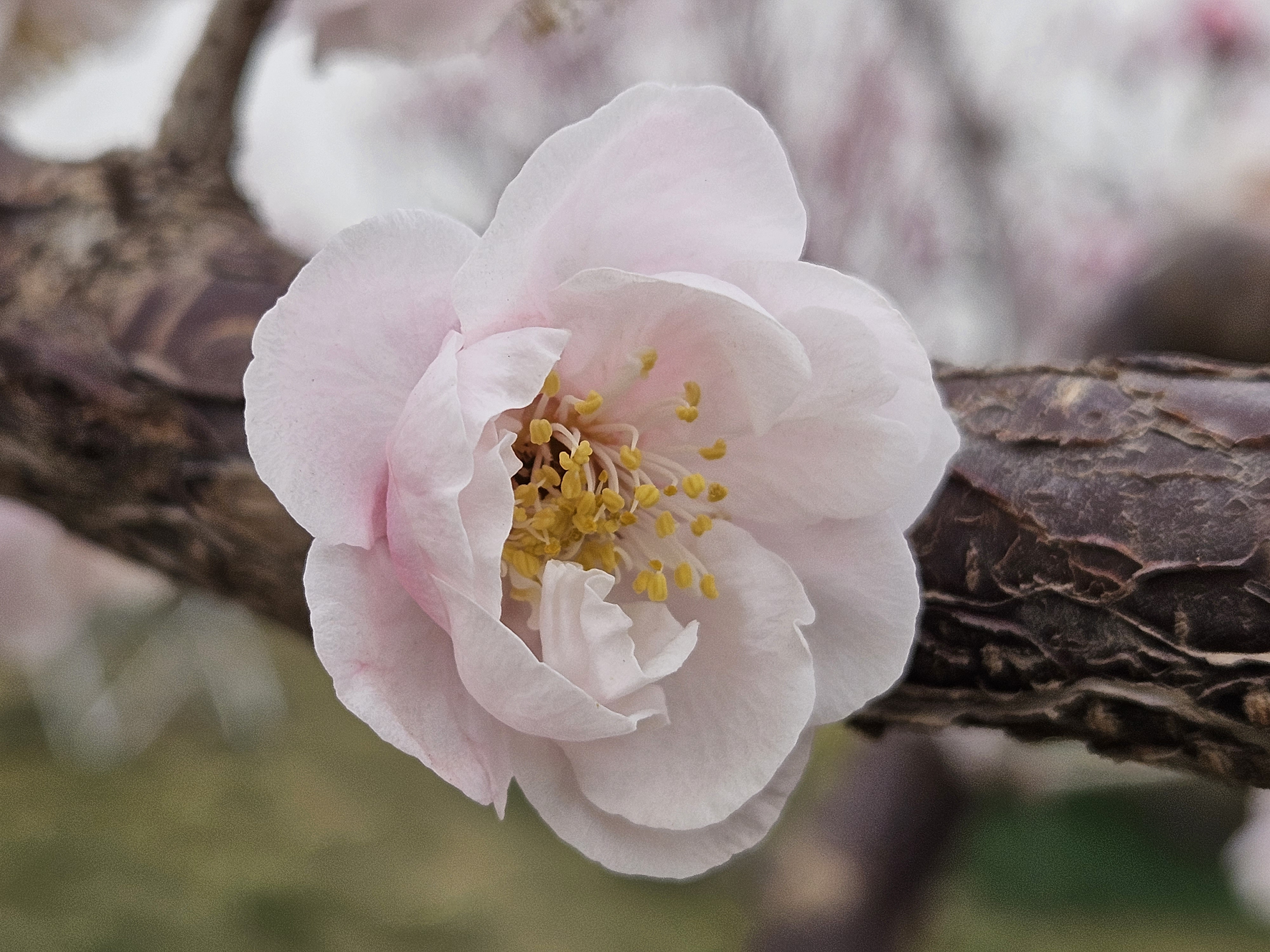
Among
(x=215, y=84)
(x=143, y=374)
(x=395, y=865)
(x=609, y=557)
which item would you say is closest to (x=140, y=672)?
(x=395, y=865)

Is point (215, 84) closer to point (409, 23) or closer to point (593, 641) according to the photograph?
point (409, 23)

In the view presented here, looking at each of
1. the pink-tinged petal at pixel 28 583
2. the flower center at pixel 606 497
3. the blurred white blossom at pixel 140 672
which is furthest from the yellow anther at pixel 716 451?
the blurred white blossom at pixel 140 672

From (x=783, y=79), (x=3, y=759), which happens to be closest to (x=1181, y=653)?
(x=783, y=79)

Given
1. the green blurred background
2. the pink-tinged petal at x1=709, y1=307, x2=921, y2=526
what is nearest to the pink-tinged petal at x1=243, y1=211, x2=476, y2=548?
the pink-tinged petal at x1=709, y1=307, x2=921, y2=526

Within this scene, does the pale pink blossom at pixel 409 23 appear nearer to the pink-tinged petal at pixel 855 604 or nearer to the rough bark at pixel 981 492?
the rough bark at pixel 981 492

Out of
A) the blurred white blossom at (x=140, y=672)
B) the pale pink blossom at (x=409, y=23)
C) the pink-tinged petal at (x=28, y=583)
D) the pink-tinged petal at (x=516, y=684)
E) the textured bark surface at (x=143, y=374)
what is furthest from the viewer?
the blurred white blossom at (x=140, y=672)

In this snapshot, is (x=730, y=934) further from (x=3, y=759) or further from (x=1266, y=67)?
(x=1266, y=67)
